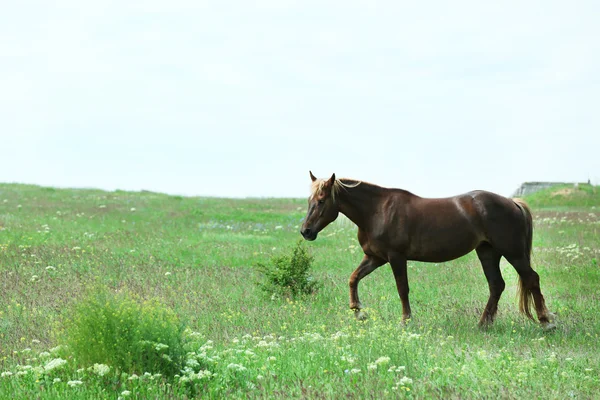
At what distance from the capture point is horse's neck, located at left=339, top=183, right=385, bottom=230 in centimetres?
1102

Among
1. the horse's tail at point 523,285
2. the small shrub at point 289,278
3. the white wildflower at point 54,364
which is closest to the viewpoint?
the white wildflower at point 54,364

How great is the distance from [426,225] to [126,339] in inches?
210

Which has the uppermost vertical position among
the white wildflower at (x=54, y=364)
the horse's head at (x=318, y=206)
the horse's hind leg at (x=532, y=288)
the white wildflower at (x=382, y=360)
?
the horse's head at (x=318, y=206)

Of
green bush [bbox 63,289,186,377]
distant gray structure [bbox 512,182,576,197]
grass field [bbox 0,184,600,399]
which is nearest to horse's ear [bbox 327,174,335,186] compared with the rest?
grass field [bbox 0,184,600,399]

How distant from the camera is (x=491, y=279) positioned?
1123 centimetres

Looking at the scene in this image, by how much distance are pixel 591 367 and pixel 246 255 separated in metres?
11.8

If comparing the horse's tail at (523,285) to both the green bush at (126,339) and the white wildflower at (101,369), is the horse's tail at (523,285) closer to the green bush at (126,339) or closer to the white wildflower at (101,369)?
the green bush at (126,339)

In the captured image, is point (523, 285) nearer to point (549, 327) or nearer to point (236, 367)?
point (549, 327)

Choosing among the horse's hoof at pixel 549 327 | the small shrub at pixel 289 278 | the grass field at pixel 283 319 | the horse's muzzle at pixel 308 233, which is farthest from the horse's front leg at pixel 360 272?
the horse's hoof at pixel 549 327

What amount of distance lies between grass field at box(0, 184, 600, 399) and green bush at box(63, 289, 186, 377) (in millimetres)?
135

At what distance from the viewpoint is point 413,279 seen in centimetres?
1600

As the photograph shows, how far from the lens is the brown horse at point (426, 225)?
10.9m

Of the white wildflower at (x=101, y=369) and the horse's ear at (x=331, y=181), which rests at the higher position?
the horse's ear at (x=331, y=181)

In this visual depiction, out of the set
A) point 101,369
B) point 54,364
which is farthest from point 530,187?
point 54,364
